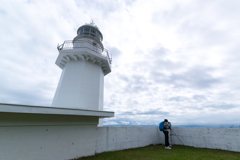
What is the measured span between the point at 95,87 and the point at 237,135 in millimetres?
9029

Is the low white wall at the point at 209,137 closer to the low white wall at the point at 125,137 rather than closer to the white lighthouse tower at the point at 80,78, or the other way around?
the low white wall at the point at 125,137

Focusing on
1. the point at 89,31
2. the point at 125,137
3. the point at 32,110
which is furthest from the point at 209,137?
the point at 89,31

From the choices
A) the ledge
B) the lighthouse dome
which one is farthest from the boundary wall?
the lighthouse dome

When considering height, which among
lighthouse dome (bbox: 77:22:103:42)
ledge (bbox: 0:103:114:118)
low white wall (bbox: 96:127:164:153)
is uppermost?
lighthouse dome (bbox: 77:22:103:42)

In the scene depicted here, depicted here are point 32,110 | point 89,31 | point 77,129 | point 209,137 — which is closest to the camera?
point 32,110

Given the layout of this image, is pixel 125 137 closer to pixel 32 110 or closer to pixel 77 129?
pixel 77 129

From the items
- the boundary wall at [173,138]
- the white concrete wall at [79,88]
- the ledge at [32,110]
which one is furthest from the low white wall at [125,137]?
the ledge at [32,110]

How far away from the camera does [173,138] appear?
8664mm

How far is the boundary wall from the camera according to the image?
20.0ft

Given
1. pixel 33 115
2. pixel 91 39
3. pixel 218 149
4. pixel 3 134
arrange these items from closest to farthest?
pixel 3 134
pixel 33 115
pixel 218 149
pixel 91 39

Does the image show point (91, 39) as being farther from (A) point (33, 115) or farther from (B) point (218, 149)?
(B) point (218, 149)

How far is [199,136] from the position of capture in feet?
23.8

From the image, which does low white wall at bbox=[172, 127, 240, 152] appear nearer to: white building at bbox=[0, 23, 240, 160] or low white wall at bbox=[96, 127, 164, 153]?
white building at bbox=[0, 23, 240, 160]

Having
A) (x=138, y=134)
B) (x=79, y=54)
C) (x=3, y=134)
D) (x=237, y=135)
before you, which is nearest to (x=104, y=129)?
(x=138, y=134)
